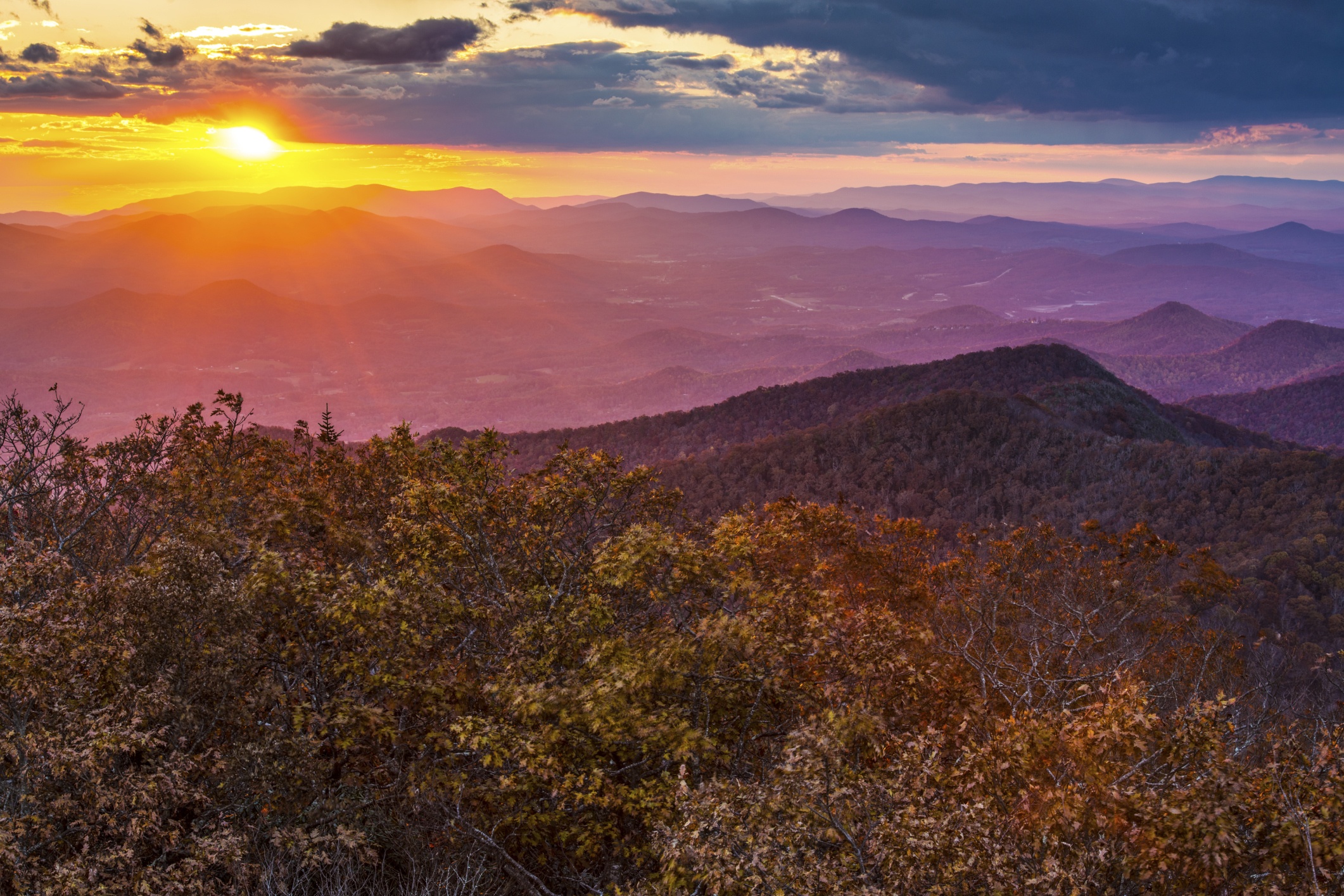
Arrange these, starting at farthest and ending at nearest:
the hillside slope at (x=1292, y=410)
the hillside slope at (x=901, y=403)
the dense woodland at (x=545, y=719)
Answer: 1. the hillside slope at (x=1292, y=410)
2. the hillside slope at (x=901, y=403)
3. the dense woodland at (x=545, y=719)

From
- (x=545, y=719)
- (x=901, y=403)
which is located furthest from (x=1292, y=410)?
(x=545, y=719)

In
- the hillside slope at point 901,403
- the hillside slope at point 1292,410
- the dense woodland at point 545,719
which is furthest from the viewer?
the hillside slope at point 1292,410

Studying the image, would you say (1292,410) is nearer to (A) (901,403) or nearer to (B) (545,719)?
(A) (901,403)

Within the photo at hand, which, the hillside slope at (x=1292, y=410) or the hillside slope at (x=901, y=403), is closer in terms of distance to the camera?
the hillside slope at (x=901, y=403)

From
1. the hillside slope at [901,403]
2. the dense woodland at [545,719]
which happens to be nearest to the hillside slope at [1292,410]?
the hillside slope at [901,403]

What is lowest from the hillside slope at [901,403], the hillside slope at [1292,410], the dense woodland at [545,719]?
the hillside slope at [1292,410]

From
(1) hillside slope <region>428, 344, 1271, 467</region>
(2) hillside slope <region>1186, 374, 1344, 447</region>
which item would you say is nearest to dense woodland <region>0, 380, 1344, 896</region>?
(1) hillside slope <region>428, 344, 1271, 467</region>

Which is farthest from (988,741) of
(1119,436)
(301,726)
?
(1119,436)

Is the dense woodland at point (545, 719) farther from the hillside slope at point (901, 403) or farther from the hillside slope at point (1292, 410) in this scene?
the hillside slope at point (1292, 410)
